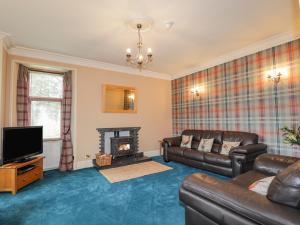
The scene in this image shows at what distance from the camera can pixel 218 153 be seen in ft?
12.9

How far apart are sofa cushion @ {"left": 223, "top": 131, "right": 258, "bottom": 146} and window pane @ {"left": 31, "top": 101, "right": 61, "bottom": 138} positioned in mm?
4215

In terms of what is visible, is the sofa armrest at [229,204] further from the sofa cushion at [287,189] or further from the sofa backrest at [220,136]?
the sofa backrest at [220,136]

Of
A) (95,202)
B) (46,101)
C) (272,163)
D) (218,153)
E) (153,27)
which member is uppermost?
(153,27)

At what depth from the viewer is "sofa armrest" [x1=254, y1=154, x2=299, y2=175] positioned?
87.4 inches

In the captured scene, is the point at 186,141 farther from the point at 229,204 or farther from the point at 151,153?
the point at 229,204

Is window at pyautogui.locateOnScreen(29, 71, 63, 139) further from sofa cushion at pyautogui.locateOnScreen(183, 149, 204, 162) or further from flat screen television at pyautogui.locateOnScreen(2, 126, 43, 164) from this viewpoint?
sofa cushion at pyautogui.locateOnScreen(183, 149, 204, 162)

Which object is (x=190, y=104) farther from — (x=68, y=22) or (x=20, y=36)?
(x=20, y=36)

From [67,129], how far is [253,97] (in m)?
4.46

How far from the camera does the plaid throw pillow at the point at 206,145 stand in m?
4.17

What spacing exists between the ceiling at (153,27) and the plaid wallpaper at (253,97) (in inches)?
18.3

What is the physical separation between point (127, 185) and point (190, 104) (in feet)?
10.8

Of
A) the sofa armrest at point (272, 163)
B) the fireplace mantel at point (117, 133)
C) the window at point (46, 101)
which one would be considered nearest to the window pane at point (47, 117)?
the window at point (46, 101)

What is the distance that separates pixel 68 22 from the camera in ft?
9.12

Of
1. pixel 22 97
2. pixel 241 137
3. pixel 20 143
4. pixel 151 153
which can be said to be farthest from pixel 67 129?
pixel 241 137
